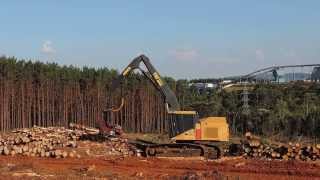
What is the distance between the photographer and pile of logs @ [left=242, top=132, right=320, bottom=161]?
23922 millimetres

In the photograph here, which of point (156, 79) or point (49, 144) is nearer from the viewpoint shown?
point (156, 79)

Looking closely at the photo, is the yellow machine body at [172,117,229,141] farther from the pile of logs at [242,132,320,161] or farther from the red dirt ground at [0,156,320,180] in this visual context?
the pile of logs at [242,132,320,161]

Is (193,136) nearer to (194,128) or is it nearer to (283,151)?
(194,128)

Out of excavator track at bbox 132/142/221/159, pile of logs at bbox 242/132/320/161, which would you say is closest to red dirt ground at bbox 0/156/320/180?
excavator track at bbox 132/142/221/159

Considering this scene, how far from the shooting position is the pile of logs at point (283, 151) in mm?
23922

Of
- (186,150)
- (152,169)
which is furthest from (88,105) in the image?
(152,169)

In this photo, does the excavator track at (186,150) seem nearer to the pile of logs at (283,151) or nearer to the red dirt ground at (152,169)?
the red dirt ground at (152,169)

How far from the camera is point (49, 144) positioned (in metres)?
27.2

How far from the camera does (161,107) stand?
4544 centimetres

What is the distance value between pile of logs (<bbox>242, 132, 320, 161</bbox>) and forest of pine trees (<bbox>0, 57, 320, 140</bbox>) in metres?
15.0

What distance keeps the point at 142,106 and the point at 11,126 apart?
33.9 ft

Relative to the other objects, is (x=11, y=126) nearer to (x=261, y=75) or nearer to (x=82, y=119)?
(x=82, y=119)

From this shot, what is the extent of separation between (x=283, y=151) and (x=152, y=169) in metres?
6.94

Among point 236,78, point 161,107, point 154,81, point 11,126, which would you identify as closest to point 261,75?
point 236,78
